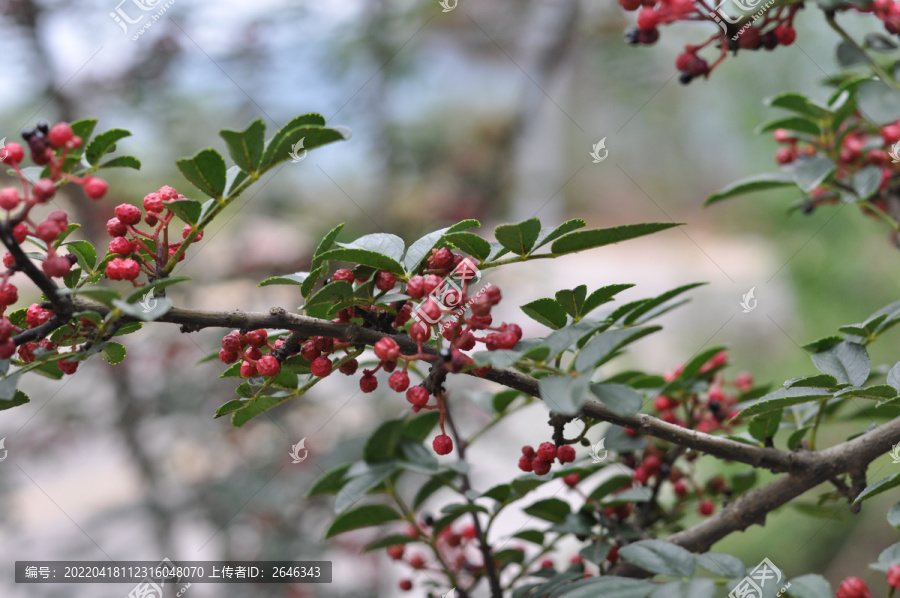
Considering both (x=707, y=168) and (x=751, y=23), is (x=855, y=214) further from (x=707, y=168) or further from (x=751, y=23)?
(x=707, y=168)

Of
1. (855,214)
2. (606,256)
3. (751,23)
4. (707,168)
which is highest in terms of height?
(707,168)

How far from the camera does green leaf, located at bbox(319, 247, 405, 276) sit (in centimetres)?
40

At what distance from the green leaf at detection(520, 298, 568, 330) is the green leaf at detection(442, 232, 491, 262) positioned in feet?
0.14

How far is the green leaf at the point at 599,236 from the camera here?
37 cm

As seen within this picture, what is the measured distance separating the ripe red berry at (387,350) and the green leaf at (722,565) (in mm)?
227

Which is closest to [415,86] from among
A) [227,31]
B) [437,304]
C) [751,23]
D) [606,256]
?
[227,31]

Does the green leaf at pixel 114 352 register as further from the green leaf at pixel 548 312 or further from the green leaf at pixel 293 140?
the green leaf at pixel 548 312

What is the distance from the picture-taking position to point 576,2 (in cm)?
217

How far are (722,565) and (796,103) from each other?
448 millimetres

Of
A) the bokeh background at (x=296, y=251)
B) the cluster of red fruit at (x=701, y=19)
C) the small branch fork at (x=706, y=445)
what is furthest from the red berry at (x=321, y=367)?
the bokeh background at (x=296, y=251)

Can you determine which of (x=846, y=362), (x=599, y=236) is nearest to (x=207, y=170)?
(x=599, y=236)

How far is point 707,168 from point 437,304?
5.07 meters

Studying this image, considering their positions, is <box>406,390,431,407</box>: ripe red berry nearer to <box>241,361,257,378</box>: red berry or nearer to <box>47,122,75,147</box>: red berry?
<box>241,361,257,378</box>: red berry

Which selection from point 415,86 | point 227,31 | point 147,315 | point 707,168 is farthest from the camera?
point 707,168
